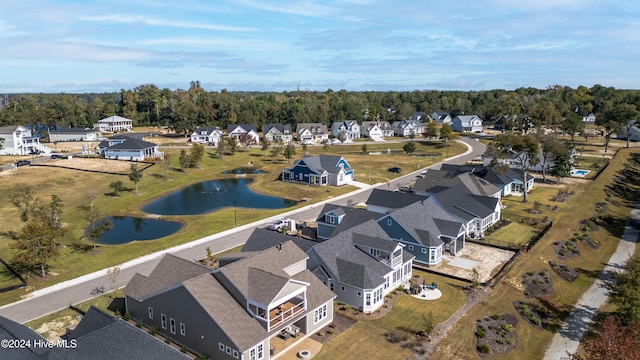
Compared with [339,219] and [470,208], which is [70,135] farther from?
[470,208]

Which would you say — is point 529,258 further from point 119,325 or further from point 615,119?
point 615,119

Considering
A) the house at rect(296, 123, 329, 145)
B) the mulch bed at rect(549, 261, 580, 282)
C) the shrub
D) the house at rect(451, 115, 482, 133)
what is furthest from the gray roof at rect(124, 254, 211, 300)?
the house at rect(451, 115, 482, 133)

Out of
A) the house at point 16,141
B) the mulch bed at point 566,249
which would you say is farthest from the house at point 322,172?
the house at point 16,141

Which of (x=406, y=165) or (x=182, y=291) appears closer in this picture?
(x=182, y=291)

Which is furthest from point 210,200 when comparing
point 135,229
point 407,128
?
point 407,128

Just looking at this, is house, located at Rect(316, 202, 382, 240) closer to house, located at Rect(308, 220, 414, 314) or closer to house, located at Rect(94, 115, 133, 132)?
house, located at Rect(308, 220, 414, 314)

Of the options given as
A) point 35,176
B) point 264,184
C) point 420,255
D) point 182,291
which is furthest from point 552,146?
point 35,176

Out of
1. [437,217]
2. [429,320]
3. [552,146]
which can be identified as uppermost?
[552,146]
